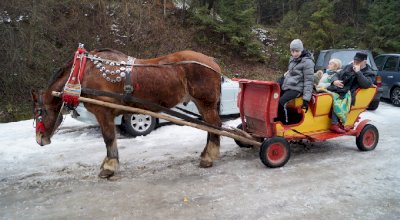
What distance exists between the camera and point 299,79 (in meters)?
5.70

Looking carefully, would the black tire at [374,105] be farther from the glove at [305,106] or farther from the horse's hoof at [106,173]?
the horse's hoof at [106,173]

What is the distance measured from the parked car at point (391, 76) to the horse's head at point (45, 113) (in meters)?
10.3

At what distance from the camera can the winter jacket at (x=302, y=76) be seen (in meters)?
5.59

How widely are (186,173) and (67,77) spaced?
2149 mm

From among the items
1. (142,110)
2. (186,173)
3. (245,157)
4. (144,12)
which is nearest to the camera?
(142,110)

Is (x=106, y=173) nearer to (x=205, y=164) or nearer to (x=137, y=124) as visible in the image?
(x=205, y=164)

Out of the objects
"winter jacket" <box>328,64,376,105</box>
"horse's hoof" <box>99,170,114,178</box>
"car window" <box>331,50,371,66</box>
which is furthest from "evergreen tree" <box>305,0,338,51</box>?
"horse's hoof" <box>99,170,114,178</box>

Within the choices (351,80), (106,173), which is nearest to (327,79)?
(351,80)

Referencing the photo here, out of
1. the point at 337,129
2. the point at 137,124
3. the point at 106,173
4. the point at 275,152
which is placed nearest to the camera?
the point at 106,173

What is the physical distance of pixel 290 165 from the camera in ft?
18.6

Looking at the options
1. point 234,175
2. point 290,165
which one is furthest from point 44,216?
point 290,165

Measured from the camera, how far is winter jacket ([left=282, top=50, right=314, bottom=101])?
5.59 m

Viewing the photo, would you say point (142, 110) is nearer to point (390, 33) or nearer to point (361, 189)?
point (361, 189)

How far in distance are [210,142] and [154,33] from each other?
26.2 feet
